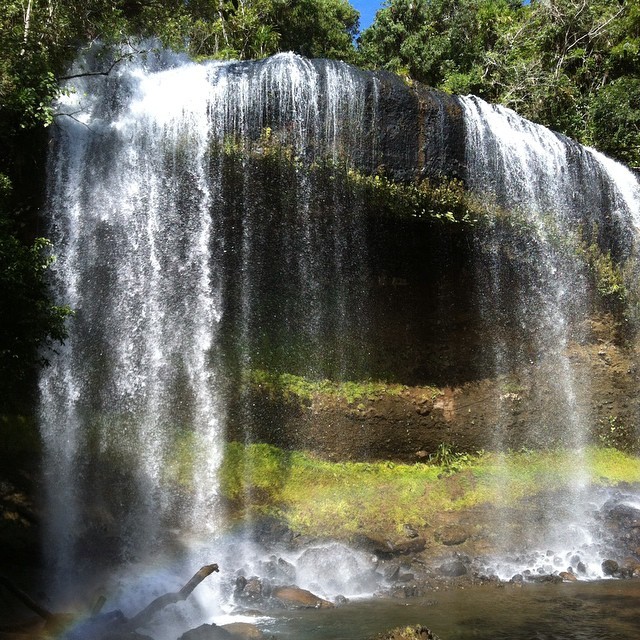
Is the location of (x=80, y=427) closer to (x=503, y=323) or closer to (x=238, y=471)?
(x=238, y=471)

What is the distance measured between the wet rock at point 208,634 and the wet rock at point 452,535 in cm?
544

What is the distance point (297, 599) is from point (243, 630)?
1899 mm

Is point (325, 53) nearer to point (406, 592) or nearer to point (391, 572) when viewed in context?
point (391, 572)

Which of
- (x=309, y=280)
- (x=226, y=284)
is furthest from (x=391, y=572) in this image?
(x=226, y=284)

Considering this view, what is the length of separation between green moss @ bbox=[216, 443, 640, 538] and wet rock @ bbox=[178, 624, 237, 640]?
4.67 m

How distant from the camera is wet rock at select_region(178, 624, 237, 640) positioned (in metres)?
7.16

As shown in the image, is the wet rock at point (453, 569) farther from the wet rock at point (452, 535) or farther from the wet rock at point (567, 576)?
the wet rock at point (567, 576)

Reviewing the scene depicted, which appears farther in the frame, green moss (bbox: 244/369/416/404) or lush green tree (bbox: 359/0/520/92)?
lush green tree (bbox: 359/0/520/92)

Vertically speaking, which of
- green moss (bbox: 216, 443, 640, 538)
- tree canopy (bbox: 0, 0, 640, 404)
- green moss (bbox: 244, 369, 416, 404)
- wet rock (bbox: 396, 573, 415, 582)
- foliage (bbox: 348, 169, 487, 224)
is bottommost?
wet rock (bbox: 396, 573, 415, 582)

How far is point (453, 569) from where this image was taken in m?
10.8

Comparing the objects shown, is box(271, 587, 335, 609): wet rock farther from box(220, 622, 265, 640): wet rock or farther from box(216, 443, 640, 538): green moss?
box(216, 443, 640, 538): green moss

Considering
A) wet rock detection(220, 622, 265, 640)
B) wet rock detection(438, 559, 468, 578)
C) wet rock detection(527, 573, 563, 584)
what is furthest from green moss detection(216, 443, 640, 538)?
wet rock detection(220, 622, 265, 640)

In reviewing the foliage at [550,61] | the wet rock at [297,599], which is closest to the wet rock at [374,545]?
the wet rock at [297,599]

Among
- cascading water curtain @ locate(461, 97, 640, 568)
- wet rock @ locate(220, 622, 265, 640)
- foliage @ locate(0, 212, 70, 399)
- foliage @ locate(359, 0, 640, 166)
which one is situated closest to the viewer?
wet rock @ locate(220, 622, 265, 640)
